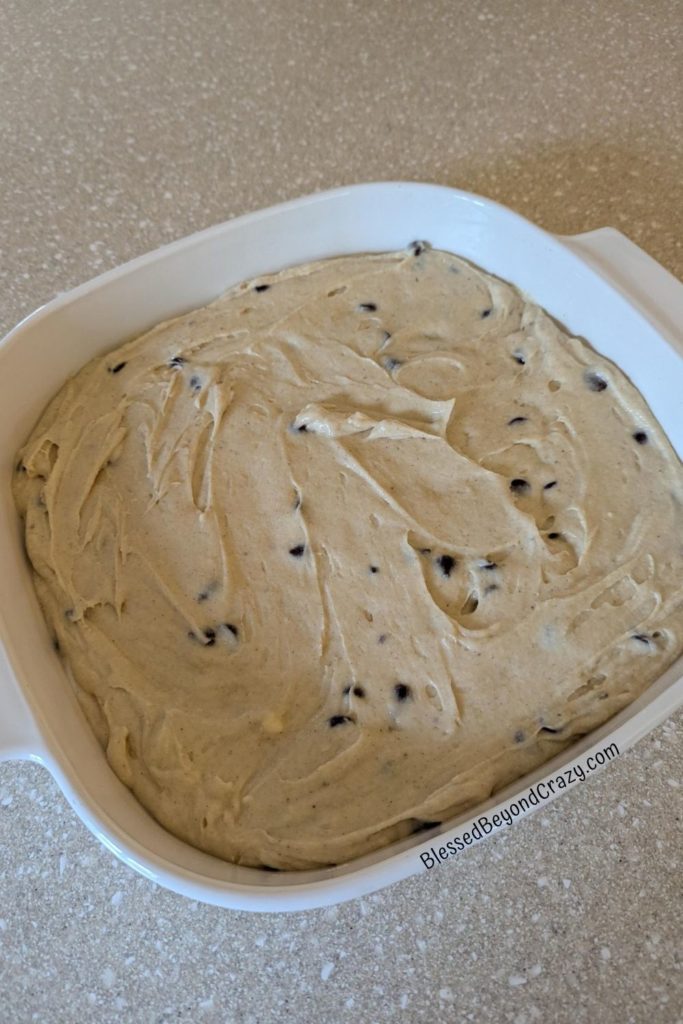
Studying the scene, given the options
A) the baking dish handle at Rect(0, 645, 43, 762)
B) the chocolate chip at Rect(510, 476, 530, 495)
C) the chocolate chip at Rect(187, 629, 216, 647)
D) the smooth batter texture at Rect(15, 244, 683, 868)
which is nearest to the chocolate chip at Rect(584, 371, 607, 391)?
the smooth batter texture at Rect(15, 244, 683, 868)

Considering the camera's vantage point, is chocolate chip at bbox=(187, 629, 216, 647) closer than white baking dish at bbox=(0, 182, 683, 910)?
No

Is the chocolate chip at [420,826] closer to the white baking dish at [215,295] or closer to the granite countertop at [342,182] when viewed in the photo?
the white baking dish at [215,295]

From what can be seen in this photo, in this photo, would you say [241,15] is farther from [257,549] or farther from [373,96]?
[257,549]

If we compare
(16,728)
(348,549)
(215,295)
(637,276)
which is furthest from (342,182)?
(16,728)

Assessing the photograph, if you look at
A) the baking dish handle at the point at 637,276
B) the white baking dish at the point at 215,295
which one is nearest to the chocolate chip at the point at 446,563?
the white baking dish at the point at 215,295

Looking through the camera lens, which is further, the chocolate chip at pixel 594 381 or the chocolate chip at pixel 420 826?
the chocolate chip at pixel 594 381

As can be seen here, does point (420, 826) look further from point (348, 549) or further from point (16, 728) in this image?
point (16, 728)

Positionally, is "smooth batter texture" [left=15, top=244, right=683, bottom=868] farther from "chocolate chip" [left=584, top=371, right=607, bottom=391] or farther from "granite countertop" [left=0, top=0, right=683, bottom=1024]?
"granite countertop" [left=0, top=0, right=683, bottom=1024]
